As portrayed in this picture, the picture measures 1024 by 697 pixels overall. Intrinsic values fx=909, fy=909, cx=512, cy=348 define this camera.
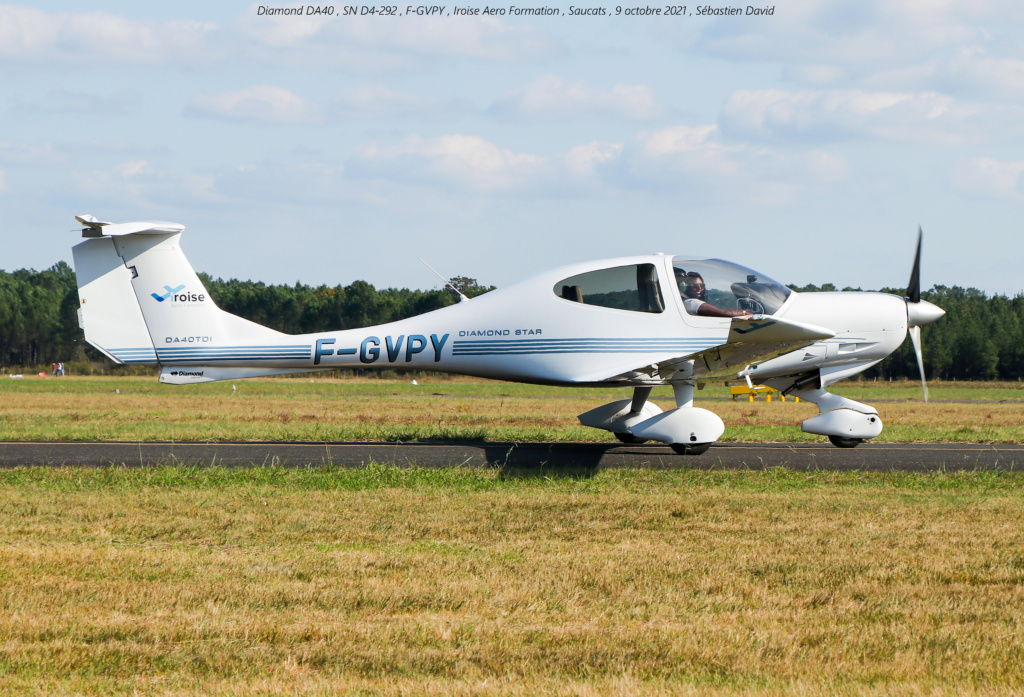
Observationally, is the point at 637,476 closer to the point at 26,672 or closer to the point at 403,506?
the point at 403,506

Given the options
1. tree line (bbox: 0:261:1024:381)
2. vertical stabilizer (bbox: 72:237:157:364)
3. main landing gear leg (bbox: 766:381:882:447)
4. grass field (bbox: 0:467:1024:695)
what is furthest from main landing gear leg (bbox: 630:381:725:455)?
tree line (bbox: 0:261:1024:381)

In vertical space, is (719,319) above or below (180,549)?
above

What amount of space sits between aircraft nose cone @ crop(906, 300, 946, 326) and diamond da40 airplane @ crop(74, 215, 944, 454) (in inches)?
38.4

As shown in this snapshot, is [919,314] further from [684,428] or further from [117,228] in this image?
[117,228]

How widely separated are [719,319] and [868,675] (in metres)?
9.56

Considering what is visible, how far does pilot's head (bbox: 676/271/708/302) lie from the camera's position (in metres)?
13.7

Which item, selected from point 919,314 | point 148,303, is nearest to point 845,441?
point 919,314

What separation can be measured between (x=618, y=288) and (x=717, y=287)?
1.49 metres

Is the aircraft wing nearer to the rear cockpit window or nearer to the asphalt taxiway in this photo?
the rear cockpit window

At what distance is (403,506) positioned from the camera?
9352mm

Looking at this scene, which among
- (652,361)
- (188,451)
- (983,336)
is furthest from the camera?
(983,336)

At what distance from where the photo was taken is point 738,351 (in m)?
13.3

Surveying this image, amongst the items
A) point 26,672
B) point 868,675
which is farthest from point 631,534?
point 26,672

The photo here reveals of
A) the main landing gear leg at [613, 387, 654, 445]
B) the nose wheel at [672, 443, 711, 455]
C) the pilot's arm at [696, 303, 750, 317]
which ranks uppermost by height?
the pilot's arm at [696, 303, 750, 317]
